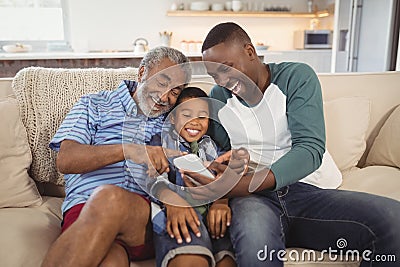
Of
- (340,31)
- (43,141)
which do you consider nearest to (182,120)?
(43,141)

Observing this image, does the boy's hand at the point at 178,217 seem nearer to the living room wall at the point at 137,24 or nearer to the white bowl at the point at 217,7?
the living room wall at the point at 137,24

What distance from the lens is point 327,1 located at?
5711 millimetres

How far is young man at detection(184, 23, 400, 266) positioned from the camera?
1.11 meters

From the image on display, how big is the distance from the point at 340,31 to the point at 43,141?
4159 millimetres

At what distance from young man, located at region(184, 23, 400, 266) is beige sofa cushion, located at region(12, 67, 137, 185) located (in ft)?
1.85

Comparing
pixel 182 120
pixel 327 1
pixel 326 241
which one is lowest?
pixel 326 241

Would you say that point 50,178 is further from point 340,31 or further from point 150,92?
point 340,31

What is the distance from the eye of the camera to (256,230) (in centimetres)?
110

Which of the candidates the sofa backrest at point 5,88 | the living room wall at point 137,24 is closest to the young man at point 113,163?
the sofa backrest at point 5,88

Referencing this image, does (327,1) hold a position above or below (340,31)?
above

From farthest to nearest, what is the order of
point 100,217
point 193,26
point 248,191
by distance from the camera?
1. point 193,26
2. point 248,191
3. point 100,217

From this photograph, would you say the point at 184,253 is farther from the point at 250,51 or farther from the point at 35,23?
the point at 35,23

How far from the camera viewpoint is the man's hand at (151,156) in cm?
121

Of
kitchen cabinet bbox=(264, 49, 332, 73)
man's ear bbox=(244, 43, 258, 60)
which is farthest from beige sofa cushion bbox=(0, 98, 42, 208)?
kitchen cabinet bbox=(264, 49, 332, 73)
